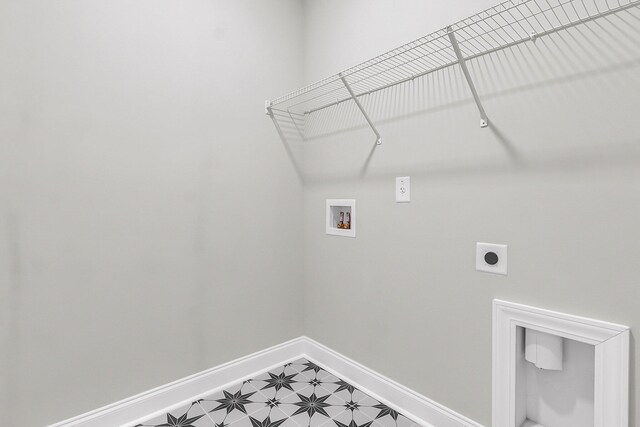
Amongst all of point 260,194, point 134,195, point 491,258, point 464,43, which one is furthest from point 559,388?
point 134,195

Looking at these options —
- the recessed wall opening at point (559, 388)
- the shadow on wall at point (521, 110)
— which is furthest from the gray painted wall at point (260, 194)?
the recessed wall opening at point (559, 388)

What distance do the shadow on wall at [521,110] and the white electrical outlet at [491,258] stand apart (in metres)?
0.30

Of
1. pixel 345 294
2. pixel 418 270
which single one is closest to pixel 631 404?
pixel 418 270

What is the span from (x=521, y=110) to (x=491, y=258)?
0.57 metres

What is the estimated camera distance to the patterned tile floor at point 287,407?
154 centimetres

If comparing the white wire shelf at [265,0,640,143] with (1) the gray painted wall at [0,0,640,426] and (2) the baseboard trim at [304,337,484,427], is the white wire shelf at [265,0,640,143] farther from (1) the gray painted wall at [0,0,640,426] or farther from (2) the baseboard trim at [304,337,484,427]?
(2) the baseboard trim at [304,337,484,427]

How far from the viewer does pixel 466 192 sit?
1.38 metres

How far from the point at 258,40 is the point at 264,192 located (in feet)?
3.01

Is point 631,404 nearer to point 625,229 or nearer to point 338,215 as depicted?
point 625,229

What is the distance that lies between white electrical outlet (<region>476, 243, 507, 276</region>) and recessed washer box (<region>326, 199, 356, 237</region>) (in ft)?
2.32

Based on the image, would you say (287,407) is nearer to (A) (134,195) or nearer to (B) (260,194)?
(B) (260,194)

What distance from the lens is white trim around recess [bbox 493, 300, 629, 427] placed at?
102 cm

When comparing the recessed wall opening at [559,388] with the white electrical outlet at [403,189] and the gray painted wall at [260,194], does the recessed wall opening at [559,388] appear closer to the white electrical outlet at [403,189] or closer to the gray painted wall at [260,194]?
the gray painted wall at [260,194]

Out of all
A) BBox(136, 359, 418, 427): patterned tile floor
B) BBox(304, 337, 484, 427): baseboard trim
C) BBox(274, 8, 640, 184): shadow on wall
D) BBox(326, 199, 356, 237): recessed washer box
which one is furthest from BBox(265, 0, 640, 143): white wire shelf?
BBox(136, 359, 418, 427): patterned tile floor
